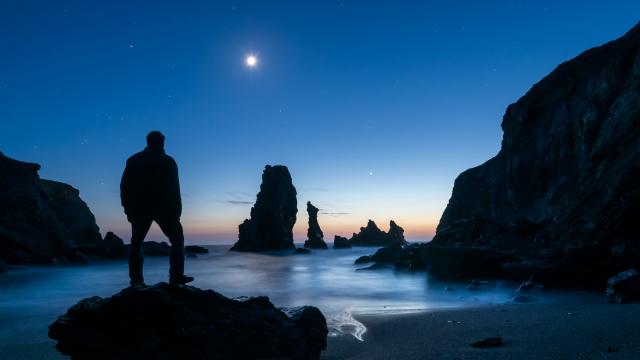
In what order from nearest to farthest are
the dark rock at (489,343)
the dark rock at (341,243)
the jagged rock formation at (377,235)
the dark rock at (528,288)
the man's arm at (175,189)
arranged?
the dark rock at (489,343) < the man's arm at (175,189) < the dark rock at (528,288) < the dark rock at (341,243) < the jagged rock formation at (377,235)

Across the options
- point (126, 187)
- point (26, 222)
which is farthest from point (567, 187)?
point (26, 222)

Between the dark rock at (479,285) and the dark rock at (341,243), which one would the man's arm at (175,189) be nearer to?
the dark rock at (479,285)

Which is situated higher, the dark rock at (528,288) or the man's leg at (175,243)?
the man's leg at (175,243)

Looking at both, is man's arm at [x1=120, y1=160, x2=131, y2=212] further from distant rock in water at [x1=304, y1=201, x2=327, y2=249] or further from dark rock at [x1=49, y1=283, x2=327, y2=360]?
distant rock in water at [x1=304, y1=201, x2=327, y2=249]

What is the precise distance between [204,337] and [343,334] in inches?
121

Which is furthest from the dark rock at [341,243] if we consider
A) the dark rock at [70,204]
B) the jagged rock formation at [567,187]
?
the jagged rock formation at [567,187]

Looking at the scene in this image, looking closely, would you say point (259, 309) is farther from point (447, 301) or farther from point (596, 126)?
point (596, 126)

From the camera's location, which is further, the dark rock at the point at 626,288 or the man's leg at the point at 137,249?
the dark rock at the point at 626,288

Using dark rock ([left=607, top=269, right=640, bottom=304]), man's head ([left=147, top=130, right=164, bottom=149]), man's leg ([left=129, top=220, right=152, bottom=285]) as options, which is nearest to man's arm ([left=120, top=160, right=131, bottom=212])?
man's leg ([left=129, top=220, right=152, bottom=285])

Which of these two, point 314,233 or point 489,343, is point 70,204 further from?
point 489,343

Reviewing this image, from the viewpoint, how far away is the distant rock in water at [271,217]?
11338 centimetres

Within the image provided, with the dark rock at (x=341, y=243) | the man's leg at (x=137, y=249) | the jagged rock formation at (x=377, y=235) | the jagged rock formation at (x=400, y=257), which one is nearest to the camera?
the man's leg at (x=137, y=249)

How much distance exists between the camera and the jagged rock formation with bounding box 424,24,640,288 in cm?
1214

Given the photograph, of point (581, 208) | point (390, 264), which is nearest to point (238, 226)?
point (390, 264)
